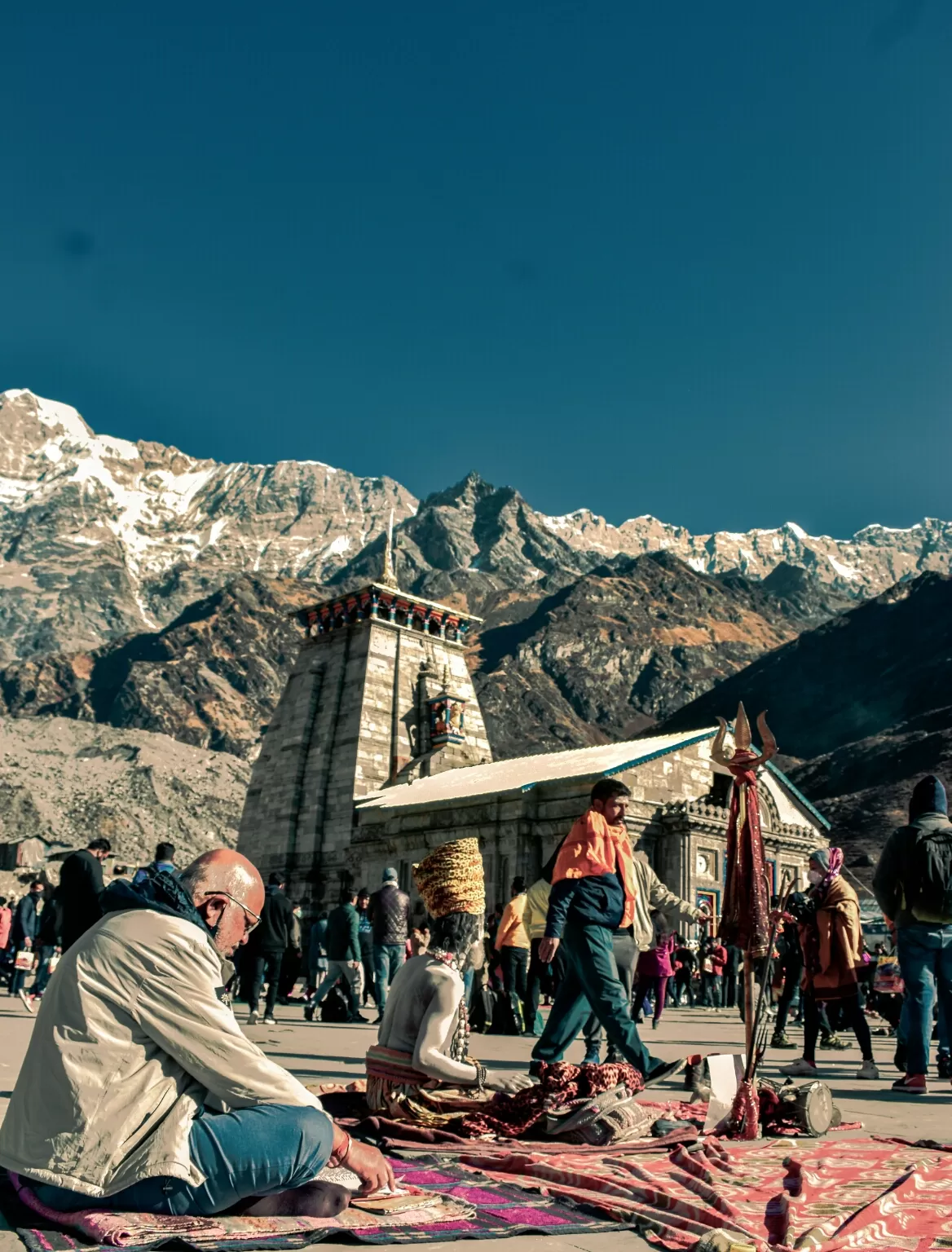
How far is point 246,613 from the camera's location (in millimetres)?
138375

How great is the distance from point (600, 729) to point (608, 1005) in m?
107

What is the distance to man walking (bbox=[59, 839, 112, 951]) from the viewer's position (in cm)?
952

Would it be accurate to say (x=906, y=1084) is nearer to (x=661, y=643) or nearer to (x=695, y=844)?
(x=695, y=844)

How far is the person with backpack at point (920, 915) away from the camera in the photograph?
24.8ft

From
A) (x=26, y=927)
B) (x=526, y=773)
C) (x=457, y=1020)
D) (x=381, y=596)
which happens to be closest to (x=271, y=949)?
(x=26, y=927)

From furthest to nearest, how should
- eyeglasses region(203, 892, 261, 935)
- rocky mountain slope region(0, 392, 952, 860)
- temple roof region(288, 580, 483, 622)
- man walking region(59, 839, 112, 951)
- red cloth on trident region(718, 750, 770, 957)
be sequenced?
rocky mountain slope region(0, 392, 952, 860) < temple roof region(288, 580, 483, 622) < man walking region(59, 839, 112, 951) < red cloth on trident region(718, 750, 770, 957) < eyeglasses region(203, 892, 261, 935)

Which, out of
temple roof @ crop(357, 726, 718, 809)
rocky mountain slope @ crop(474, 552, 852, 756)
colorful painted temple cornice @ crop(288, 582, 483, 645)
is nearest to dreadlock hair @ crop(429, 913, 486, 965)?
temple roof @ crop(357, 726, 718, 809)

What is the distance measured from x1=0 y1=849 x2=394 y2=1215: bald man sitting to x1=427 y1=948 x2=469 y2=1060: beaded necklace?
6.09 feet

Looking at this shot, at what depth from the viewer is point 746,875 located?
5324 mm

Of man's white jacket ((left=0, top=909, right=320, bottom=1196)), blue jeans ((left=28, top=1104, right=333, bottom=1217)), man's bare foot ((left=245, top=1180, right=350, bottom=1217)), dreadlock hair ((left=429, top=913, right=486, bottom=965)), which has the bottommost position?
man's bare foot ((left=245, top=1180, right=350, bottom=1217))

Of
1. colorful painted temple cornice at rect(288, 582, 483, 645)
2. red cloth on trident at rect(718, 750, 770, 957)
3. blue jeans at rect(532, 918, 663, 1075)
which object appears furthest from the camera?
colorful painted temple cornice at rect(288, 582, 483, 645)

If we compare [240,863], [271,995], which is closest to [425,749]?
[271,995]

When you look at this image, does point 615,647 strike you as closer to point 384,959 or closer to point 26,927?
point 26,927

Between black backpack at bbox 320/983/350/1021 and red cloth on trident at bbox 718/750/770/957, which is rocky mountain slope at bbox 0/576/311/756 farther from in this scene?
red cloth on trident at bbox 718/750/770/957
